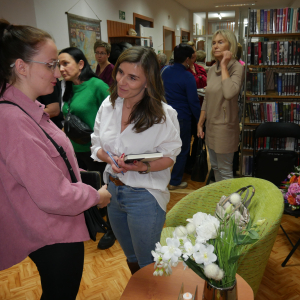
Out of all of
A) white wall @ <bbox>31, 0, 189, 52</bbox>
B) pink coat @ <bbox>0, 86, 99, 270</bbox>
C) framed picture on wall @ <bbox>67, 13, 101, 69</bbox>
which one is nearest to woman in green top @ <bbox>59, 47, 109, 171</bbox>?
pink coat @ <bbox>0, 86, 99, 270</bbox>

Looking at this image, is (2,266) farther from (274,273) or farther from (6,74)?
Answer: (274,273)

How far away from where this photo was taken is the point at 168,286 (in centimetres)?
124

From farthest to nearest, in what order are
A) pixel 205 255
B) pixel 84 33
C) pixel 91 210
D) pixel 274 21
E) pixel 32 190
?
pixel 84 33 < pixel 274 21 < pixel 91 210 < pixel 32 190 < pixel 205 255

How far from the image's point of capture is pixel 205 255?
85 cm

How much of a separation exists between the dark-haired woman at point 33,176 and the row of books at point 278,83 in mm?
3029

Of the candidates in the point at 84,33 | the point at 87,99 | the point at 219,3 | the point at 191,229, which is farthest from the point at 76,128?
the point at 219,3

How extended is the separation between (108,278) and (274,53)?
305cm

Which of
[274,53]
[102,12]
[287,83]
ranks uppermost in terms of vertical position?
[102,12]

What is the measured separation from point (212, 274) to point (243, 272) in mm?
696

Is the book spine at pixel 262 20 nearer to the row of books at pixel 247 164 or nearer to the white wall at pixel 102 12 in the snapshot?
the row of books at pixel 247 164

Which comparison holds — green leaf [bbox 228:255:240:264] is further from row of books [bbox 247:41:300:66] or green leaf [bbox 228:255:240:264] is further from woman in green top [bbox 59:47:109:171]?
row of books [bbox 247:41:300:66]

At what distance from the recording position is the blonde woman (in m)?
2.81

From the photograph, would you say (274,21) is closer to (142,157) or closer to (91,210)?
(142,157)

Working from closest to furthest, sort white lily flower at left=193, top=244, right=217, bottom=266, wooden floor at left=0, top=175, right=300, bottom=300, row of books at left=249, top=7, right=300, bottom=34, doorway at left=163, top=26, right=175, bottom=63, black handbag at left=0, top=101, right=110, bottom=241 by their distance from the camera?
white lily flower at left=193, top=244, right=217, bottom=266 < black handbag at left=0, top=101, right=110, bottom=241 < wooden floor at left=0, top=175, right=300, bottom=300 < row of books at left=249, top=7, right=300, bottom=34 < doorway at left=163, top=26, right=175, bottom=63
